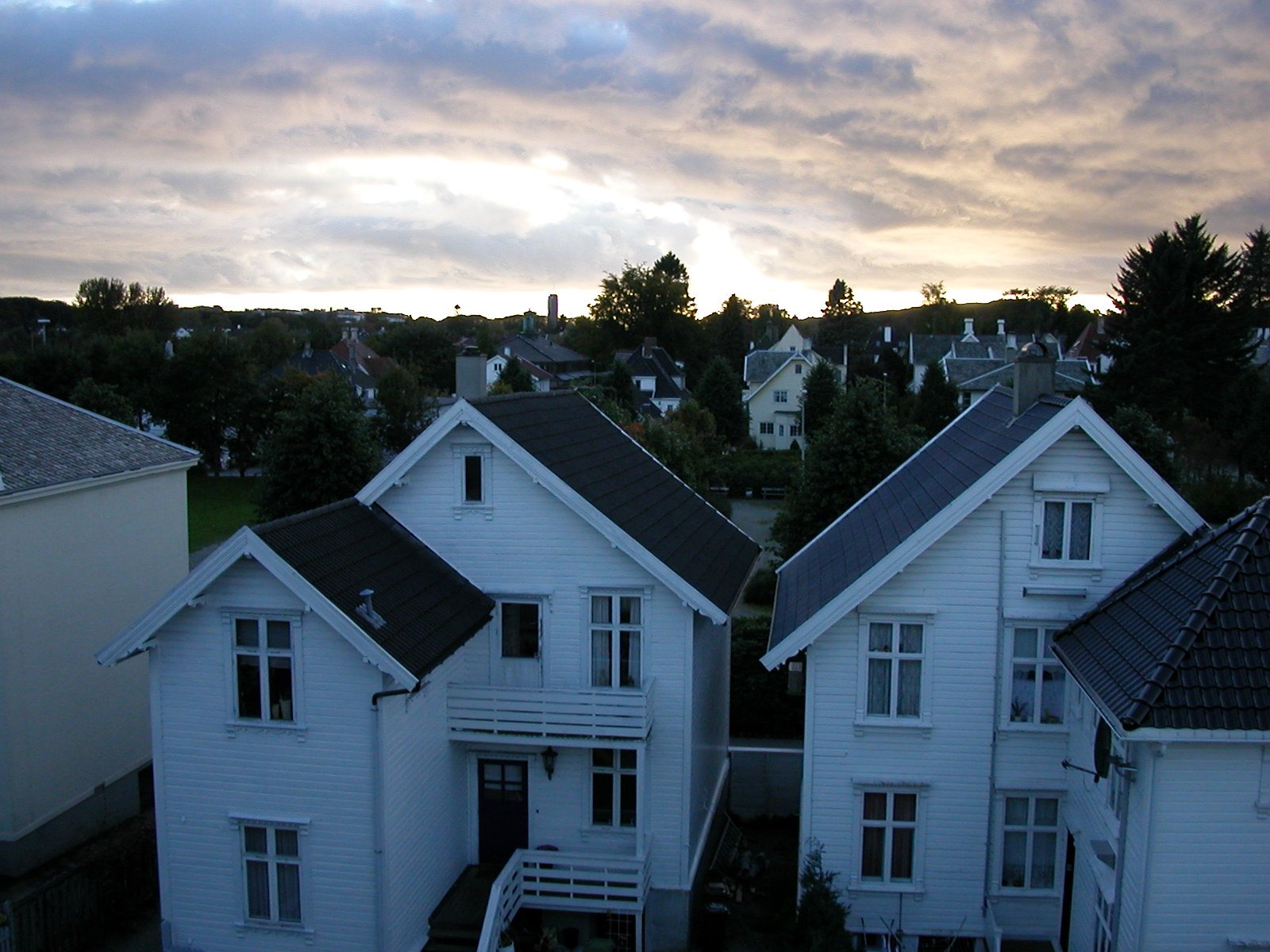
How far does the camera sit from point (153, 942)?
14.6 m

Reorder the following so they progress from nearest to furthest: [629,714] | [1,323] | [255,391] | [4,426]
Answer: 1. [629,714]
2. [4,426]
3. [255,391]
4. [1,323]

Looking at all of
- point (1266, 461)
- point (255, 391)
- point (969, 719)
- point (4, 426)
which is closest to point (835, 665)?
point (969, 719)

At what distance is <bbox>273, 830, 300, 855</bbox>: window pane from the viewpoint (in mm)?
13141

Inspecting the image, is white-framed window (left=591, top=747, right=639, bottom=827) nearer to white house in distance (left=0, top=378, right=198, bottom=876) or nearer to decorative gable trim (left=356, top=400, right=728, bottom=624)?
decorative gable trim (left=356, top=400, right=728, bottom=624)

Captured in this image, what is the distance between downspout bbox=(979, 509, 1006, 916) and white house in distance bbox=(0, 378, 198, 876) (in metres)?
14.7

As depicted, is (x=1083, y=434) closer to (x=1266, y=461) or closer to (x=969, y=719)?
(x=969, y=719)

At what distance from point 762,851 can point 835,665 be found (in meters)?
5.92

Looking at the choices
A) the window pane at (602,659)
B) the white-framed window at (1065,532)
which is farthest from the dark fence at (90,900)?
the white-framed window at (1065,532)

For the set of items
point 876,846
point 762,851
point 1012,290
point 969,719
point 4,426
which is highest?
point 1012,290

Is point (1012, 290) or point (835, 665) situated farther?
point (1012, 290)

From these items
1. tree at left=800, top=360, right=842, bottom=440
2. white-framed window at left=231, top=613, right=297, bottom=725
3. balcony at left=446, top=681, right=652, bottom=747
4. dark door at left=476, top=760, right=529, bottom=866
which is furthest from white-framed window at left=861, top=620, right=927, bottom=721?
tree at left=800, top=360, right=842, bottom=440

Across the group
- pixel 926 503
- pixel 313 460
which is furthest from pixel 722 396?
pixel 926 503

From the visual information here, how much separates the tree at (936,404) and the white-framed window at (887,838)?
46153mm

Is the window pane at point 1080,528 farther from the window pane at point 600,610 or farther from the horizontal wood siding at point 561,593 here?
the window pane at point 600,610
